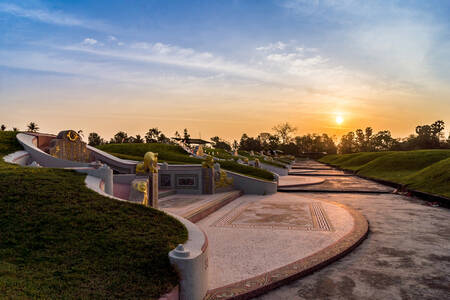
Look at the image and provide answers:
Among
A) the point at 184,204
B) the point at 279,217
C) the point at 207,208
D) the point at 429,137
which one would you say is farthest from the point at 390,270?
the point at 429,137

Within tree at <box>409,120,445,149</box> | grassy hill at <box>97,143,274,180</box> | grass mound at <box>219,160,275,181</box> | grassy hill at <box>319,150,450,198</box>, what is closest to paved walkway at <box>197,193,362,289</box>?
grass mound at <box>219,160,275,181</box>

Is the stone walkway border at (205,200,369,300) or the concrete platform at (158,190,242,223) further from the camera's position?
the concrete platform at (158,190,242,223)

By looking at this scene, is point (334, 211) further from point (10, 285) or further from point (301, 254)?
point (10, 285)

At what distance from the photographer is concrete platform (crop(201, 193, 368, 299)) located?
16.8ft

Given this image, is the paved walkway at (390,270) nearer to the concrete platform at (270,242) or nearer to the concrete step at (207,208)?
the concrete platform at (270,242)

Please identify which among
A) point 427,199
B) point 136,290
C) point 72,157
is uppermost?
point 72,157

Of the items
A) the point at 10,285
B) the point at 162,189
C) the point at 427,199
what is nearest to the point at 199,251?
the point at 10,285

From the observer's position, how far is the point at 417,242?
7480 millimetres

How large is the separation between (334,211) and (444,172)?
11.9 metres

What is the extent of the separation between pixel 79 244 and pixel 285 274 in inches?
147

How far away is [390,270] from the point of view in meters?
5.73

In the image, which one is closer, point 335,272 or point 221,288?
point 221,288

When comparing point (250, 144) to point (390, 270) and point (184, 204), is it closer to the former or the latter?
Result: point (184, 204)

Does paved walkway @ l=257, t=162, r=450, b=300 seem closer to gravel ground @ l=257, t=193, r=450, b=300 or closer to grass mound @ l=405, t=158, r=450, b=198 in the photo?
gravel ground @ l=257, t=193, r=450, b=300
